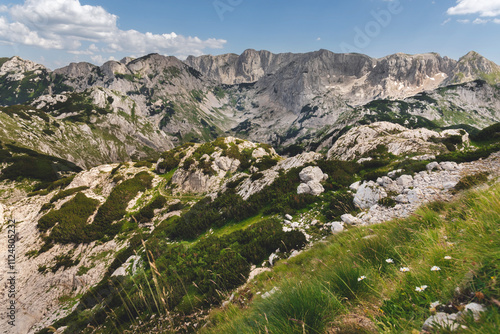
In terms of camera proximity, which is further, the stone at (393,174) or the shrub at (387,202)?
the stone at (393,174)

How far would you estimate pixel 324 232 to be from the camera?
11.2 m

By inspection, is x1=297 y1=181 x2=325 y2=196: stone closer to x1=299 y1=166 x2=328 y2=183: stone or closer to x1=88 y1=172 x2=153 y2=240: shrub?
x1=299 y1=166 x2=328 y2=183: stone

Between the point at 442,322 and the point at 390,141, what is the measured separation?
38.3m

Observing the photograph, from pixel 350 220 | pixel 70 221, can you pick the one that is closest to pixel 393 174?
pixel 350 220

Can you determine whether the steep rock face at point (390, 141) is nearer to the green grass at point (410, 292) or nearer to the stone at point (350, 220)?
the stone at point (350, 220)

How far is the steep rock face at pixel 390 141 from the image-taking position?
28322mm

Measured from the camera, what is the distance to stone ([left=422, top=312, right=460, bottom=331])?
1.87m

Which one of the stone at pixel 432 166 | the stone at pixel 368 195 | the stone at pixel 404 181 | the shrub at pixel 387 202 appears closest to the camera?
the shrub at pixel 387 202

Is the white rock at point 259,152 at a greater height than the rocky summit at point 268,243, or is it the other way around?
the white rock at point 259,152

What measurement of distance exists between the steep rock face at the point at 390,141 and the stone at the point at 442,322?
93.0 ft

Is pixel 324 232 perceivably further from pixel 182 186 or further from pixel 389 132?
pixel 389 132

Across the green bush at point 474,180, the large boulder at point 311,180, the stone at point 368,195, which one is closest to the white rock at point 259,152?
the large boulder at point 311,180

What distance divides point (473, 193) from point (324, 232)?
22.4ft

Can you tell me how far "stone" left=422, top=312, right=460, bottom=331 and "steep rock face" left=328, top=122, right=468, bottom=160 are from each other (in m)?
28.4
